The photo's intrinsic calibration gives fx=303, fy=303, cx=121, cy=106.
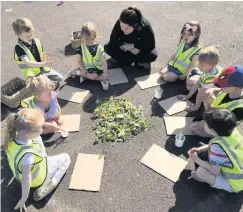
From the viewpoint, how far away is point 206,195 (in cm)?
369

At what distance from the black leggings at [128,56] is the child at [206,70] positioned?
1134 mm

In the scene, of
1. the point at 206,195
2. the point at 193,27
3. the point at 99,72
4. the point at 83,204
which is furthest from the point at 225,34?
the point at 83,204

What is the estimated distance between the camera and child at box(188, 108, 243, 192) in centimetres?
323

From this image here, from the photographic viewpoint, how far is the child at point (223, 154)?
10.6 ft

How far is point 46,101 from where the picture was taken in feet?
13.5

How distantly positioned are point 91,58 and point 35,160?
7.73ft

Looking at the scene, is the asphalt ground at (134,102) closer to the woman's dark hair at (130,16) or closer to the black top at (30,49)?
the black top at (30,49)

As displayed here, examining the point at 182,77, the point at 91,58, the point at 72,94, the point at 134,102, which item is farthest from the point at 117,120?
the point at 182,77

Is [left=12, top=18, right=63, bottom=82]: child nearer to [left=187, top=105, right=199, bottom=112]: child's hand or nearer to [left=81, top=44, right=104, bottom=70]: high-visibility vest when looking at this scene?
[left=81, top=44, right=104, bottom=70]: high-visibility vest

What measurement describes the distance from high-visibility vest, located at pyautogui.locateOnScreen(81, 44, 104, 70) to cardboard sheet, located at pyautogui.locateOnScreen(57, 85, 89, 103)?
446mm

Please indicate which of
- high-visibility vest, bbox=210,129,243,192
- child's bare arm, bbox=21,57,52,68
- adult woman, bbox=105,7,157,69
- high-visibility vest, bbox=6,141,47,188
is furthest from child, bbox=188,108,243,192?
child's bare arm, bbox=21,57,52,68

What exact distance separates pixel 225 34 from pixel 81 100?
11.9ft

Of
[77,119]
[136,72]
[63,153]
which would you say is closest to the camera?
[63,153]

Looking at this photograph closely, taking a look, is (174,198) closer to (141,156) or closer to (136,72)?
(141,156)
